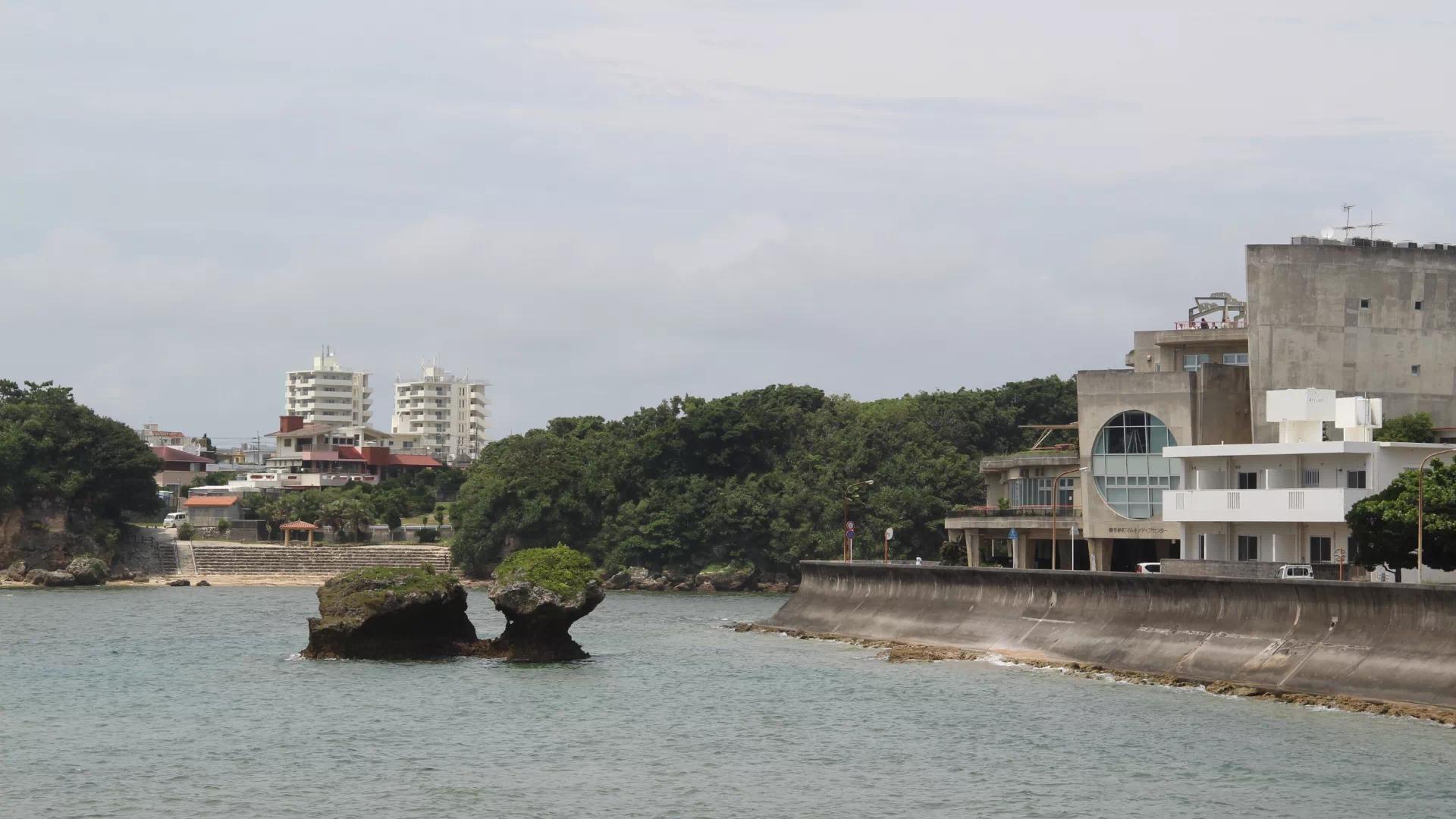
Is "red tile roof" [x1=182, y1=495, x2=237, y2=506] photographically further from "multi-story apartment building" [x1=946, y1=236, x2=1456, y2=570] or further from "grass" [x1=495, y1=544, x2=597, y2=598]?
"grass" [x1=495, y1=544, x2=597, y2=598]

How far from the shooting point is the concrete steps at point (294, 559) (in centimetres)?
12738

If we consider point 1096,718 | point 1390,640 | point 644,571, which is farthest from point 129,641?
point 644,571

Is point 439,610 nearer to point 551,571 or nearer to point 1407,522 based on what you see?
point 551,571

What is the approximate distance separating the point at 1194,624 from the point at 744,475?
3240 inches

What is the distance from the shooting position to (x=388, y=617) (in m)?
56.6

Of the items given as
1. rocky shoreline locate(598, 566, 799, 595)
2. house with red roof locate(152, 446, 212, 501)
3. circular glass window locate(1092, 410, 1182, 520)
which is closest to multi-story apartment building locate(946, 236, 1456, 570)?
circular glass window locate(1092, 410, 1182, 520)

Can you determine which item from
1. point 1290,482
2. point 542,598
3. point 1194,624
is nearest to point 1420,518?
point 1194,624

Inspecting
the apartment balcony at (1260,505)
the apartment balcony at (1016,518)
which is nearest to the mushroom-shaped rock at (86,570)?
the apartment balcony at (1016,518)

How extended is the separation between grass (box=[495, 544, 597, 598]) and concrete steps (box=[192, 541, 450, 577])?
235ft

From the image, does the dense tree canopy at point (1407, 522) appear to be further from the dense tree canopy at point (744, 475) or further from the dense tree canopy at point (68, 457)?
the dense tree canopy at point (68, 457)

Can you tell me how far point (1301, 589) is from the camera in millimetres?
46344

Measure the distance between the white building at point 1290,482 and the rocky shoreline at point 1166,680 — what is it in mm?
10506

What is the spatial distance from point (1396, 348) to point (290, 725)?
4708 cm

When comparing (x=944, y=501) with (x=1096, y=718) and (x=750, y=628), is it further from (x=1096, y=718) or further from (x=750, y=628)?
(x=1096, y=718)
